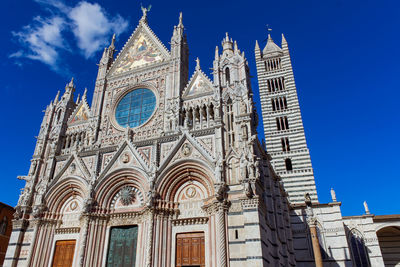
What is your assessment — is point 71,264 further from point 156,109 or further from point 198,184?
point 156,109

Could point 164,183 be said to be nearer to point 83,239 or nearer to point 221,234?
point 221,234

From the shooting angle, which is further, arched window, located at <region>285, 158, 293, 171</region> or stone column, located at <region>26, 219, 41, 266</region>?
arched window, located at <region>285, 158, 293, 171</region>

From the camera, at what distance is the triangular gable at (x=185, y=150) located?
1731 cm

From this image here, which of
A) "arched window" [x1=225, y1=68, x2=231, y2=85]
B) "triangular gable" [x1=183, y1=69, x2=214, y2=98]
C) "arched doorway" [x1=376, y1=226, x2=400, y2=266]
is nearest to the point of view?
"arched window" [x1=225, y1=68, x2=231, y2=85]

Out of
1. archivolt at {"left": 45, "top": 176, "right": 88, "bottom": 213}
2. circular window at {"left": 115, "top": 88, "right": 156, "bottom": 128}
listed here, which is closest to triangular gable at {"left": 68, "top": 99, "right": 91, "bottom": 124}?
circular window at {"left": 115, "top": 88, "right": 156, "bottom": 128}

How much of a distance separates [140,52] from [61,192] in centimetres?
1220

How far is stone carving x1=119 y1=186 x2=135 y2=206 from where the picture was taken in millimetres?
18297

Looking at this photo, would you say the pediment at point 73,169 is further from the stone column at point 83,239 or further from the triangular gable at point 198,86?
the triangular gable at point 198,86

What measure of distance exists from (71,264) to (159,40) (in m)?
17.0

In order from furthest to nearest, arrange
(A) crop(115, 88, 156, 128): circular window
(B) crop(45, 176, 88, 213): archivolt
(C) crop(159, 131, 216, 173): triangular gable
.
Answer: (A) crop(115, 88, 156, 128): circular window, (B) crop(45, 176, 88, 213): archivolt, (C) crop(159, 131, 216, 173): triangular gable

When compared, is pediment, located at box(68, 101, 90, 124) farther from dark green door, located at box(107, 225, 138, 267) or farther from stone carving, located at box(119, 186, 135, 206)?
dark green door, located at box(107, 225, 138, 267)

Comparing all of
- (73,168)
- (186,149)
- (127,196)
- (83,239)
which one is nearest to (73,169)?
(73,168)

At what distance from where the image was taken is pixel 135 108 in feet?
73.6

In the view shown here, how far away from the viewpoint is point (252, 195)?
1464 cm
